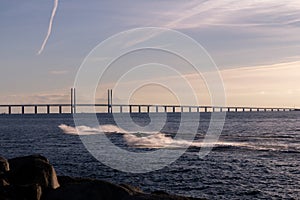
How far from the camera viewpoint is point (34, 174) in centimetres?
1925

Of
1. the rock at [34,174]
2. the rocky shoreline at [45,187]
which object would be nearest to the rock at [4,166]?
the rocky shoreline at [45,187]

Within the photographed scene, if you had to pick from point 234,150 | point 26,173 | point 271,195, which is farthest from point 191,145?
point 26,173

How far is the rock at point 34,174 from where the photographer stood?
62.2 ft

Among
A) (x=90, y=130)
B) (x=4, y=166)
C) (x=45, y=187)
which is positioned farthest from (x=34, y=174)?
(x=90, y=130)

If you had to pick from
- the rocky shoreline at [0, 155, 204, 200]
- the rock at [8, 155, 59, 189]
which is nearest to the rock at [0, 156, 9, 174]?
the rocky shoreline at [0, 155, 204, 200]

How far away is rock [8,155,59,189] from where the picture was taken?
19.0 metres

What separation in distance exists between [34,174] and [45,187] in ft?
2.75

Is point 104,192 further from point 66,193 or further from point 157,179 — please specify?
point 157,179

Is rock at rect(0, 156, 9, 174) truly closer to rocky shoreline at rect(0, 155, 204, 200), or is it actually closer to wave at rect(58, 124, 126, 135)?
rocky shoreline at rect(0, 155, 204, 200)

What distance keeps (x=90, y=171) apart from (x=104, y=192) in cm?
2962

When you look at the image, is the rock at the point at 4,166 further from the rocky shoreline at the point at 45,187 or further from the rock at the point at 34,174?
the rock at the point at 34,174

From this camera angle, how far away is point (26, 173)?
19.7m

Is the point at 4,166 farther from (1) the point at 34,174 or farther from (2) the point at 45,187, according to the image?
(2) the point at 45,187

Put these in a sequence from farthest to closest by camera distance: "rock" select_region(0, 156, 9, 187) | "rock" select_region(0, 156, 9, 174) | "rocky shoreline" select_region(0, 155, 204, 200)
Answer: "rock" select_region(0, 156, 9, 174) < "rock" select_region(0, 156, 9, 187) < "rocky shoreline" select_region(0, 155, 204, 200)
